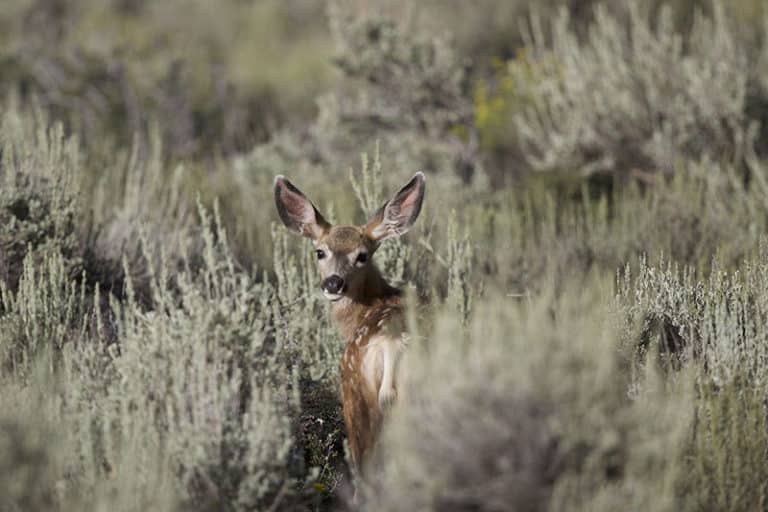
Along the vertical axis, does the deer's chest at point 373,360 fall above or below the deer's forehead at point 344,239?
below

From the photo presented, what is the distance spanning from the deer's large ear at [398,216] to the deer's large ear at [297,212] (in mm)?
285

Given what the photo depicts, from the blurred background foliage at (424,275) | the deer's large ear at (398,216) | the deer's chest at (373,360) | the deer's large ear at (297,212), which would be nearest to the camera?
the blurred background foliage at (424,275)

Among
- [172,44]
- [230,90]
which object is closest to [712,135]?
[230,90]

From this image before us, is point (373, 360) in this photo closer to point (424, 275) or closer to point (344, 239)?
point (344, 239)

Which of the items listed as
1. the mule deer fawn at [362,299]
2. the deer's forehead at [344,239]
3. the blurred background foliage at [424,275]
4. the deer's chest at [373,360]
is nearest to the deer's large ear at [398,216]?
the mule deer fawn at [362,299]

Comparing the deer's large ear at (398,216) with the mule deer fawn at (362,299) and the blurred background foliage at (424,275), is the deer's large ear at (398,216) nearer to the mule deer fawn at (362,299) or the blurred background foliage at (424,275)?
the mule deer fawn at (362,299)

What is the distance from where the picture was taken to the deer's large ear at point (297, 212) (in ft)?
17.8

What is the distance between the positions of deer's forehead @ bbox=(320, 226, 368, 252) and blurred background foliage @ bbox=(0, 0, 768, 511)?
34 cm

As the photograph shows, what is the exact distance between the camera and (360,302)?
5137 mm

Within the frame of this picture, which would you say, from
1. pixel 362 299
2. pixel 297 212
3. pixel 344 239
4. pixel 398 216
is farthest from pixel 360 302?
pixel 297 212

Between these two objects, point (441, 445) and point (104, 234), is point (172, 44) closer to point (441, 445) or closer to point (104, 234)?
point (104, 234)

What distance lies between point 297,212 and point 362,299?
69cm

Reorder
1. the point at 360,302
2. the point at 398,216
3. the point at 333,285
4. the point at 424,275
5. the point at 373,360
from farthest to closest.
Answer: the point at 424,275
the point at 398,216
the point at 360,302
the point at 333,285
the point at 373,360

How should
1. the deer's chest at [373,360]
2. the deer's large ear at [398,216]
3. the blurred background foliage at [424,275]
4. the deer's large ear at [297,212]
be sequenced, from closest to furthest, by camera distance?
1. the blurred background foliage at [424,275]
2. the deer's chest at [373,360]
3. the deer's large ear at [398,216]
4. the deer's large ear at [297,212]
